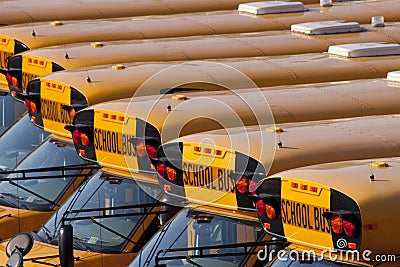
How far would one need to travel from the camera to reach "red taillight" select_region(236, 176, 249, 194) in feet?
27.3

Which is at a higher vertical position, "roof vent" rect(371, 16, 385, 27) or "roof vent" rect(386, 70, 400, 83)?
"roof vent" rect(386, 70, 400, 83)

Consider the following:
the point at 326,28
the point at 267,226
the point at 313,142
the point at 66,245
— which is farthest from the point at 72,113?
the point at 326,28

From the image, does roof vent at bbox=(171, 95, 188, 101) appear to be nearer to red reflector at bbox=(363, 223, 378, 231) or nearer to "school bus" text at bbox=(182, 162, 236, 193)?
"school bus" text at bbox=(182, 162, 236, 193)

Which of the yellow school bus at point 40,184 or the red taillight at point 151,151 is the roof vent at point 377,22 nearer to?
the yellow school bus at point 40,184

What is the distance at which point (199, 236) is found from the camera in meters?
8.76

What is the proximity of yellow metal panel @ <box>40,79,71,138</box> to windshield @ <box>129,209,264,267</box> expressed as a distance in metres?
2.14

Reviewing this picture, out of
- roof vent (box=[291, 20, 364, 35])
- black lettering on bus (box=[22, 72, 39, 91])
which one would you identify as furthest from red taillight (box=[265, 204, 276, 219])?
roof vent (box=[291, 20, 364, 35])

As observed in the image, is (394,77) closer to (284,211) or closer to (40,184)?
(284,211)

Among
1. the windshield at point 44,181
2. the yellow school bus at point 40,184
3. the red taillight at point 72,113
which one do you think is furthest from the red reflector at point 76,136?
the windshield at point 44,181

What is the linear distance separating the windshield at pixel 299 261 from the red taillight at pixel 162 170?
1325 millimetres

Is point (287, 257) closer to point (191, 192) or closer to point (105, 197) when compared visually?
point (191, 192)

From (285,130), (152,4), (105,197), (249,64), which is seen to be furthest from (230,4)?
(285,130)

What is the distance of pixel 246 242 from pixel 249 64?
10.8ft

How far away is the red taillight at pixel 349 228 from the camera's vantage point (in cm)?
710
